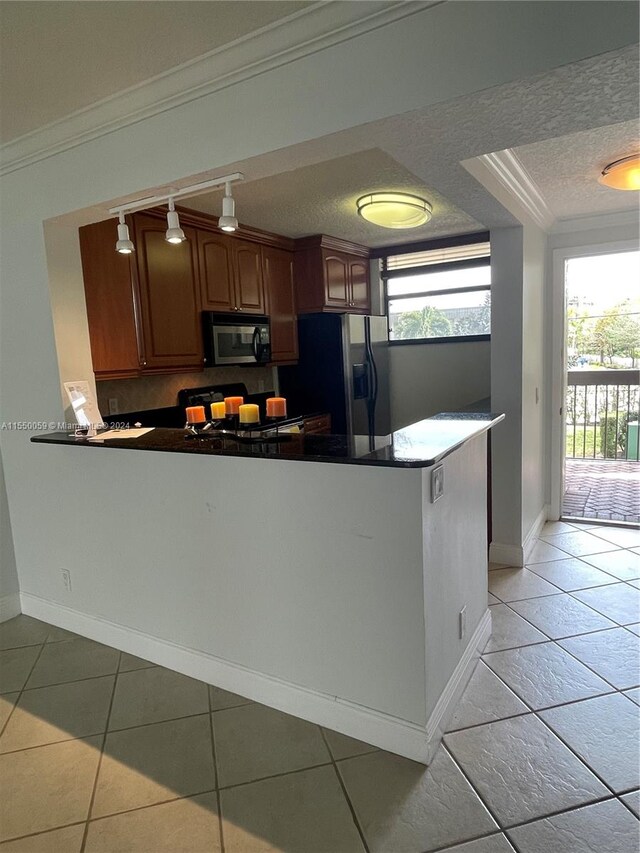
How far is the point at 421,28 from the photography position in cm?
139

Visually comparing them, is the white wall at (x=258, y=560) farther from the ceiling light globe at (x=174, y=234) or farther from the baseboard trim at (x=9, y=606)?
the ceiling light globe at (x=174, y=234)

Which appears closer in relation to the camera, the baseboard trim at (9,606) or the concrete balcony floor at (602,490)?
the baseboard trim at (9,606)

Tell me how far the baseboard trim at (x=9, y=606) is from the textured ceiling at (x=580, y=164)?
3.46m

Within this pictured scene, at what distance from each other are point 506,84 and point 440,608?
163 centimetres

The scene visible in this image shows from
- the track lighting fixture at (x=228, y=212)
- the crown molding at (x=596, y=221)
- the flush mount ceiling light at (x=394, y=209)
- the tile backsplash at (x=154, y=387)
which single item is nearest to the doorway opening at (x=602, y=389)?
the crown molding at (x=596, y=221)

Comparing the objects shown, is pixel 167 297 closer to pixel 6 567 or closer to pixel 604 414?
pixel 6 567

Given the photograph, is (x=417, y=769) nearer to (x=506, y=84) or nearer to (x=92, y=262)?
(x=506, y=84)

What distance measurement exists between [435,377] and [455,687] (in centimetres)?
337

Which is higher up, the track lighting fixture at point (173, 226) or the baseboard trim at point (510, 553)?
the track lighting fixture at point (173, 226)

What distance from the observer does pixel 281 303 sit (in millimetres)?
4332

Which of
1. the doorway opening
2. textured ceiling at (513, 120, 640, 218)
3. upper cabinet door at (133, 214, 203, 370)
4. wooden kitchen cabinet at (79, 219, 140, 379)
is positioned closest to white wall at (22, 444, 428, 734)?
wooden kitchen cabinet at (79, 219, 140, 379)

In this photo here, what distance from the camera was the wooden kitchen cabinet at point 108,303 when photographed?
2.85 metres

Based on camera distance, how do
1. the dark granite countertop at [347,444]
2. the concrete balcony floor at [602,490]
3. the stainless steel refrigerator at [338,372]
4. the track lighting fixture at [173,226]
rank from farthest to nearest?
the stainless steel refrigerator at [338,372] < the concrete balcony floor at [602,490] < the track lighting fixture at [173,226] < the dark granite countertop at [347,444]

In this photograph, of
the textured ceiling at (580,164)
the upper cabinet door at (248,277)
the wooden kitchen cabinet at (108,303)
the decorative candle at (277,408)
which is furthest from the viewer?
the upper cabinet door at (248,277)
